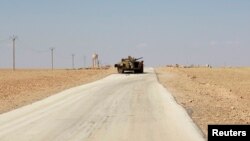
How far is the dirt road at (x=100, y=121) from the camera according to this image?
1501 cm

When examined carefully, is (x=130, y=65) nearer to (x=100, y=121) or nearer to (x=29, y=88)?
(x=29, y=88)

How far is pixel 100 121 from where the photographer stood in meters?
18.1

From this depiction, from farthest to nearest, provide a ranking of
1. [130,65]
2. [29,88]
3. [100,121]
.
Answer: [130,65], [29,88], [100,121]

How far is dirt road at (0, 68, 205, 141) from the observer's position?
591 inches

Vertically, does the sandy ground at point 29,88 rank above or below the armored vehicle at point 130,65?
below

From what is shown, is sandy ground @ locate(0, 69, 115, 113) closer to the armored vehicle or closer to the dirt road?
the dirt road

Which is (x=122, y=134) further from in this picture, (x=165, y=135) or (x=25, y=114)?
(x=25, y=114)

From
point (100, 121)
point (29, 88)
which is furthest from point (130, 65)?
point (100, 121)

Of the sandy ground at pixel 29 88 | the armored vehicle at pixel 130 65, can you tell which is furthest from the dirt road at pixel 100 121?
the armored vehicle at pixel 130 65

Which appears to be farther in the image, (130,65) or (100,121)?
(130,65)

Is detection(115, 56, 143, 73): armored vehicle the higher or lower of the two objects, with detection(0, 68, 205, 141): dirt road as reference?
higher

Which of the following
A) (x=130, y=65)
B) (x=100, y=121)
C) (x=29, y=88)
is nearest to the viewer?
(x=100, y=121)

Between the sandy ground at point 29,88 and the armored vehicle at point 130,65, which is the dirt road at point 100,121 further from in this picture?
the armored vehicle at point 130,65

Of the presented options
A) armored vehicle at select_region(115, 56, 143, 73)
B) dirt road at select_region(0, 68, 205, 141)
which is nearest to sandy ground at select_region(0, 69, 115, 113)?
dirt road at select_region(0, 68, 205, 141)
